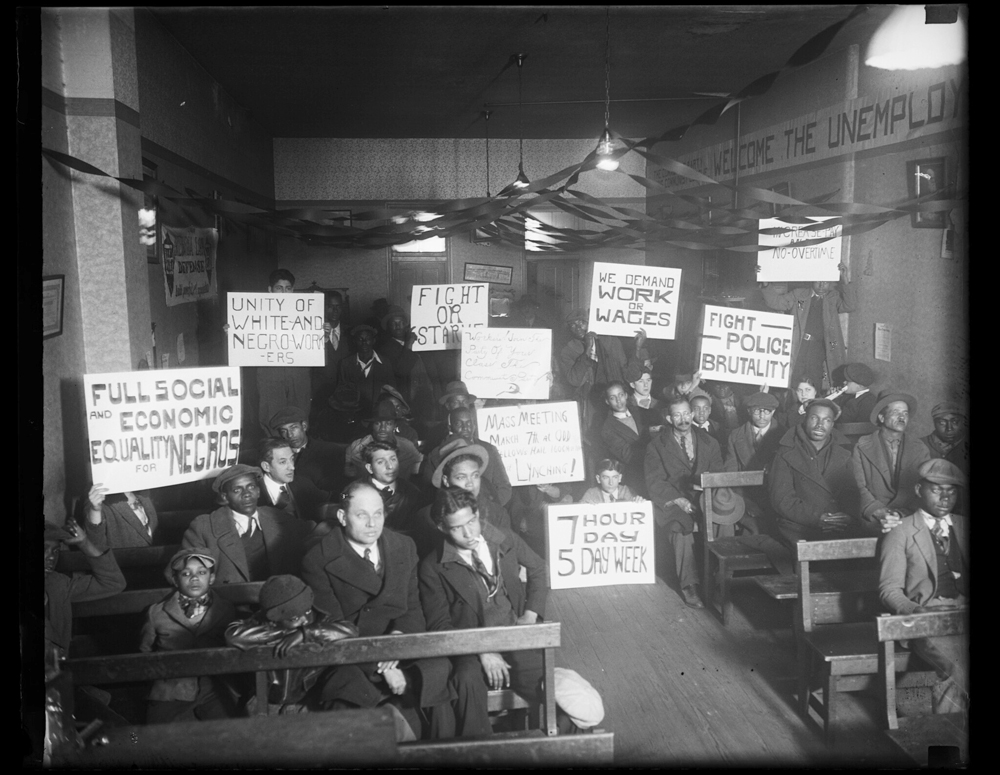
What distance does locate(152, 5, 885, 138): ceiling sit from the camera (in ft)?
23.2

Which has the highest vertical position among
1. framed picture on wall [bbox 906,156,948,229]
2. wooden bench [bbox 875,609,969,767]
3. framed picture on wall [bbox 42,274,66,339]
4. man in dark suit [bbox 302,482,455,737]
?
framed picture on wall [bbox 906,156,948,229]

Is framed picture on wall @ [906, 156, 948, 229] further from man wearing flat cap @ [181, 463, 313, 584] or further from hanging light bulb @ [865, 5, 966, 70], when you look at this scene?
man wearing flat cap @ [181, 463, 313, 584]

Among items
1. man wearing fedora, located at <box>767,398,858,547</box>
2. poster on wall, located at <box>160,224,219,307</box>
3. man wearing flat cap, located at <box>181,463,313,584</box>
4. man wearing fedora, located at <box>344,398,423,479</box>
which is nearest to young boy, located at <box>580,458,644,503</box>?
man wearing fedora, located at <box>767,398,858,547</box>

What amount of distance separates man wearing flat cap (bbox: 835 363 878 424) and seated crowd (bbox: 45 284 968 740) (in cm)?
2

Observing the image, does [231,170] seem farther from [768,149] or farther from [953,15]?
[953,15]

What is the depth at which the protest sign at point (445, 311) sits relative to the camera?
27.7ft

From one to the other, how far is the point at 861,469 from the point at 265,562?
432cm

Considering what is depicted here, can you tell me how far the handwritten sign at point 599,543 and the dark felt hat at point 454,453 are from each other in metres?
0.61

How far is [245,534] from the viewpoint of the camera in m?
4.91

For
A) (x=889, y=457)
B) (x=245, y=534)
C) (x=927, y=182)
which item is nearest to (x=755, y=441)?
(x=889, y=457)

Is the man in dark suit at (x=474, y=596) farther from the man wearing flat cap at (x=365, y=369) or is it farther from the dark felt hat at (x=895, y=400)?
the man wearing flat cap at (x=365, y=369)

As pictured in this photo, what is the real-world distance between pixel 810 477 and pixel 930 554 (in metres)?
1.75
